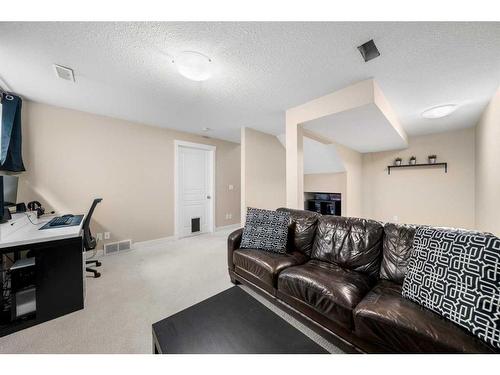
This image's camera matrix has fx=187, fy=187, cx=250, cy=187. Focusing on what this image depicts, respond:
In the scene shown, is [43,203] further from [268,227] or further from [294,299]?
[294,299]

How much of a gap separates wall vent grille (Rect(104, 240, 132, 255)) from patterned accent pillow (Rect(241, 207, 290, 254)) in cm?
235

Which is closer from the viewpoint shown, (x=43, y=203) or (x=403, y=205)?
(x=43, y=203)

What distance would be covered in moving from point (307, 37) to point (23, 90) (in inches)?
130

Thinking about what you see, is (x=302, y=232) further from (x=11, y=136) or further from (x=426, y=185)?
(x=426, y=185)

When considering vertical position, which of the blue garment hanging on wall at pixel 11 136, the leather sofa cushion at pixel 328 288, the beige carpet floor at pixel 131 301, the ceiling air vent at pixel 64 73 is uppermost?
the ceiling air vent at pixel 64 73

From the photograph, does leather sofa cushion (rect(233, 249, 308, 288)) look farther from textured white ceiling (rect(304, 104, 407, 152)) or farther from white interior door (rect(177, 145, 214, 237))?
white interior door (rect(177, 145, 214, 237))

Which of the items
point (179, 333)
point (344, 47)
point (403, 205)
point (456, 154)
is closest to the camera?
point (179, 333)

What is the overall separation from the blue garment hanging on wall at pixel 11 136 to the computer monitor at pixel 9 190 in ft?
0.86

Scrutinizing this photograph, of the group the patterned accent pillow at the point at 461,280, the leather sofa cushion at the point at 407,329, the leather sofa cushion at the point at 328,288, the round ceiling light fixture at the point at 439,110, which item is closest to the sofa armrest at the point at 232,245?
the leather sofa cushion at the point at 328,288

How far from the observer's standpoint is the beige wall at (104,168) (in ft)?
8.56

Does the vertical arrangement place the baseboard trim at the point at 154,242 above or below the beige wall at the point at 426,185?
below

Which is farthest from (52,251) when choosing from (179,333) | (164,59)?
(164,59)

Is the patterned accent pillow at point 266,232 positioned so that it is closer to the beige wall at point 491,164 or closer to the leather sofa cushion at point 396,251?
the leather sofa cushion at point 396,251

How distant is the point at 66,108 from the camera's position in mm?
2777
